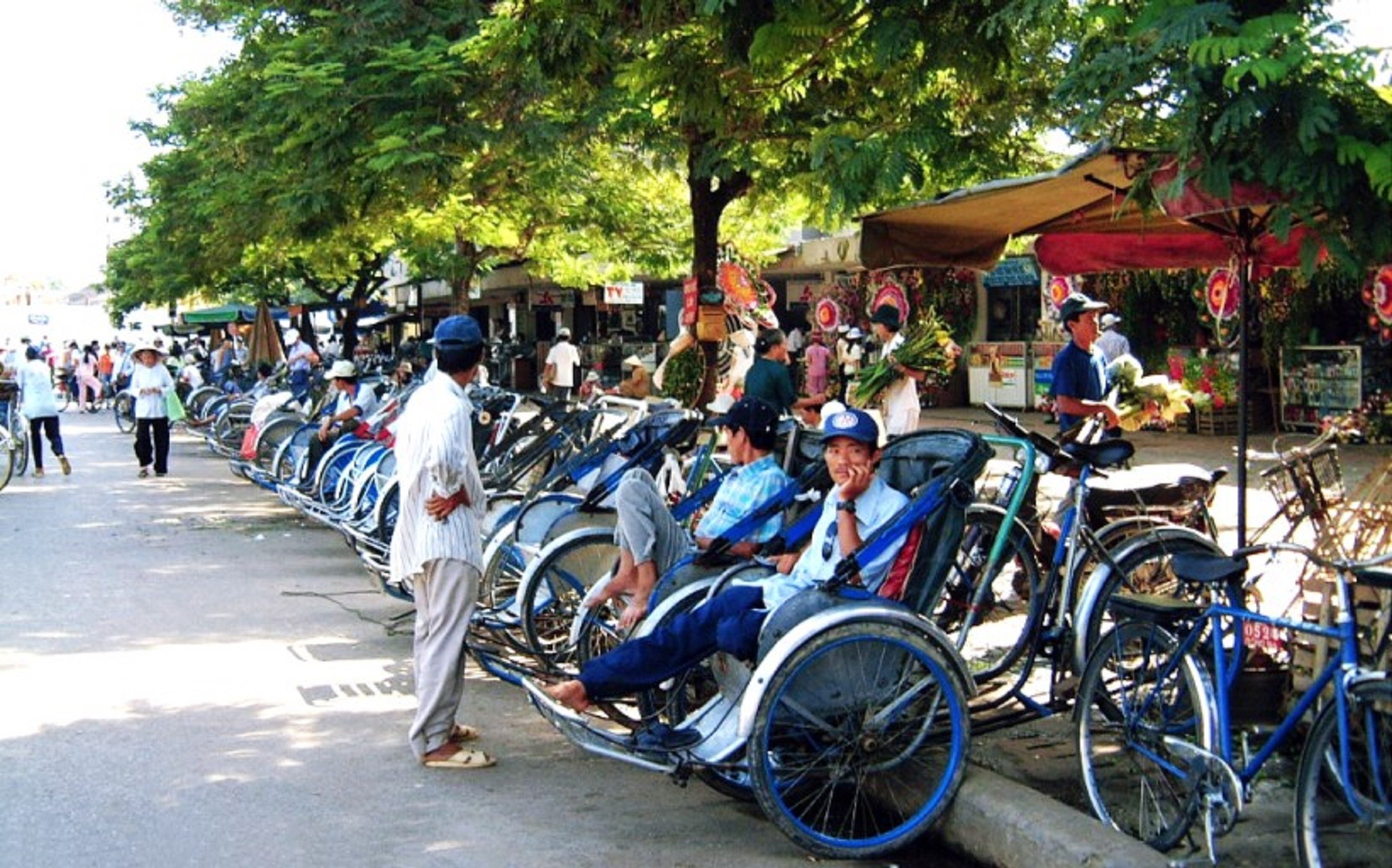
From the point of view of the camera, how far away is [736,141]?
11.1 m

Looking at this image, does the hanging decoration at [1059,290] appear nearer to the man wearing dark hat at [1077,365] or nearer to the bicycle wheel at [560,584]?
the man wearing dark hat at [1077,365]

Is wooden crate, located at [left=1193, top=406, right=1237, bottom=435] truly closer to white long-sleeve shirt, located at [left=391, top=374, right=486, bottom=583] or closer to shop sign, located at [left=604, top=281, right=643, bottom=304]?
white long-sleeve shirt, located at [left=391, top=374, right=486, bottom=583]

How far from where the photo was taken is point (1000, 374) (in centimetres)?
2453

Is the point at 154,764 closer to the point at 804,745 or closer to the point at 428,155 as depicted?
the point at 804,745

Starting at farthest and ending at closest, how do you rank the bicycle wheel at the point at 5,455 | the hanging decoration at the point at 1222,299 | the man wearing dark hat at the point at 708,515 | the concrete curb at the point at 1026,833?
the bicycle wheel at the point at 5,455 → the hanging decoration at the point at 1222,299 → the man wearing dark hat at the point at 708,515 → the concrete curb at the point at 1026,833

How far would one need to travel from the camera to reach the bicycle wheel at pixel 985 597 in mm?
6148

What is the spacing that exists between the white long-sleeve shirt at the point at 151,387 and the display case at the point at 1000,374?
13.4 meters

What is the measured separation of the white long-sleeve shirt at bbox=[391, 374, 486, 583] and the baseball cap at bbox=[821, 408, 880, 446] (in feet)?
5.16

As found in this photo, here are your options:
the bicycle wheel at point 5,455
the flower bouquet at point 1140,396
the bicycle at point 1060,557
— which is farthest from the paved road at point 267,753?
the bicycle wheel at point 5,455

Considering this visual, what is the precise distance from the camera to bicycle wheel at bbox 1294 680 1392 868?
3.88 meters

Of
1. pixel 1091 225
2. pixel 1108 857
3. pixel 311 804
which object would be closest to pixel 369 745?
pixel 311 804

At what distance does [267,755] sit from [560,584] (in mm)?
1699

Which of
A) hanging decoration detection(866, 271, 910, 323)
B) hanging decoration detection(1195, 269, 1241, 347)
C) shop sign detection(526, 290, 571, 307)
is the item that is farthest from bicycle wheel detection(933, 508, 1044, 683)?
shop sign detection(526, 290, 571, 307)

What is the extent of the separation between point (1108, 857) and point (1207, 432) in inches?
626
